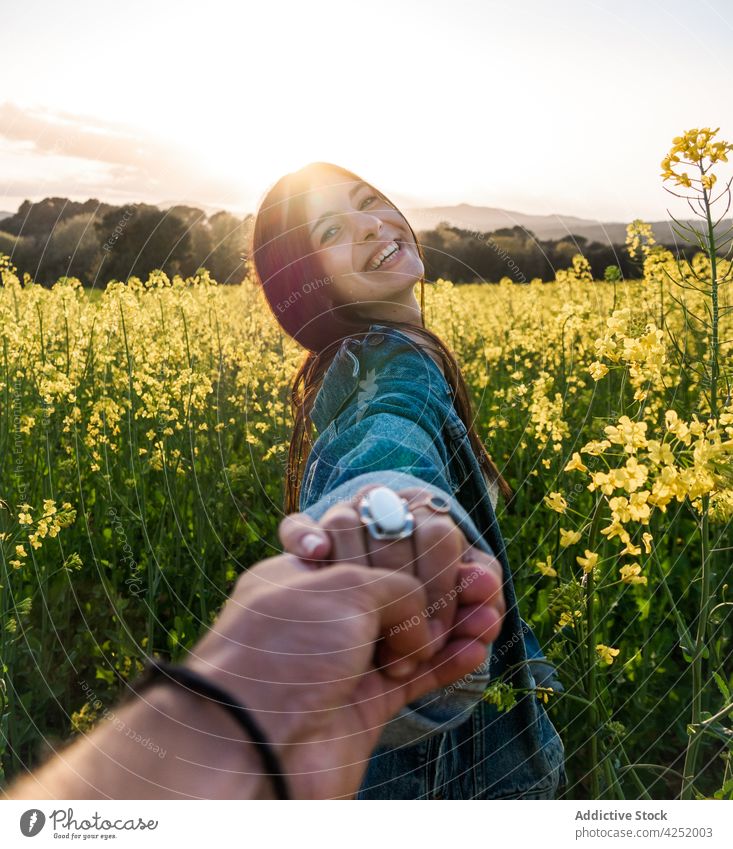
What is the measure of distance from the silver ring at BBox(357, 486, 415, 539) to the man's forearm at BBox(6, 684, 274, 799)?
0.86ft

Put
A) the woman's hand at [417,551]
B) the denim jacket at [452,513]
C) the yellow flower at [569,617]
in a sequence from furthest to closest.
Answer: the yellow flower at [569,617]
the denim jacket at [452,513]
the woman's hand at [417,551]

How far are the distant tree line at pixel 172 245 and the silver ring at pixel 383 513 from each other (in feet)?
1.86

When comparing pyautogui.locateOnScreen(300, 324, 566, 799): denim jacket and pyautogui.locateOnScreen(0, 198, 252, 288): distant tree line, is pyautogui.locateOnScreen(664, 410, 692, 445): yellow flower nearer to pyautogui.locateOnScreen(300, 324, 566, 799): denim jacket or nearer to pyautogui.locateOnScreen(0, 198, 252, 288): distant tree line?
Result: pyautogui.locateOnScreen(300, 324, 566, 799): denim jacket

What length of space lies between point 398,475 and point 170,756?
40 centimetres

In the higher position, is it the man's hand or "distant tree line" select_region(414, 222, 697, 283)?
"distant tree line" select_region(414, 222, 697, 283)

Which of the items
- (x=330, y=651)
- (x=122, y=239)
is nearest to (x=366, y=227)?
(x=122, y=239)

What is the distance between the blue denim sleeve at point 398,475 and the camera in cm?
90

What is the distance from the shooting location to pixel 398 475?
895 mm

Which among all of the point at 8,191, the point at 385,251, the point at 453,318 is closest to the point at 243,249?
the point at 385,251

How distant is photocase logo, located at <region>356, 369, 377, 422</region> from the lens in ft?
3.50

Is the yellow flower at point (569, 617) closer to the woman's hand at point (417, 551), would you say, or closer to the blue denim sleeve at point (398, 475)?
the blue denim sleeve at point (398, 475)

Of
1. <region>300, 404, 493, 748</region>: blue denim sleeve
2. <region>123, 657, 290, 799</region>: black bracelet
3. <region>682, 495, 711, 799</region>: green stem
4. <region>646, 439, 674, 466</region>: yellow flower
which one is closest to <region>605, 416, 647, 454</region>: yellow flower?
<region>646, 439, 674, 466</region>: yellow flower

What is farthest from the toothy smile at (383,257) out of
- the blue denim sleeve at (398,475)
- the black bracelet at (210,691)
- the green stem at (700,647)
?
the black bracelet at (210,691)
